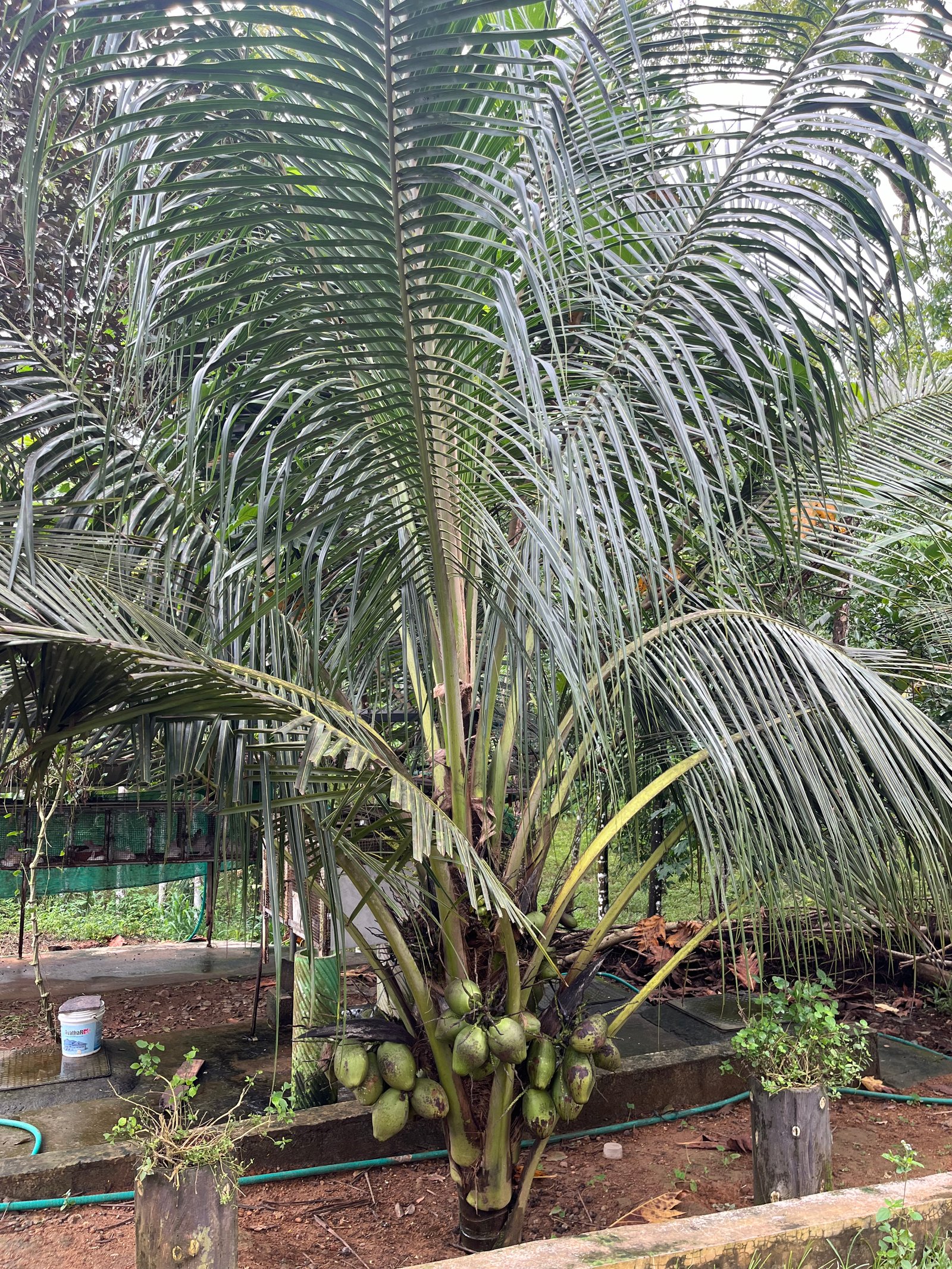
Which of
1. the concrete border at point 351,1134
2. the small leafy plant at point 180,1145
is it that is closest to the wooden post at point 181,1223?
the small leafy plant at point 180,1145

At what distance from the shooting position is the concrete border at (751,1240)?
1969 millimetres

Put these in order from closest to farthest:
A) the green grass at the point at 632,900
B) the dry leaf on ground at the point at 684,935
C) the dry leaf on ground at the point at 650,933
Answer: the dry leaf on ground at the point at 684,935 → the dry leaf on ground at the point at 650,933 → the green grass at the point at 632,900

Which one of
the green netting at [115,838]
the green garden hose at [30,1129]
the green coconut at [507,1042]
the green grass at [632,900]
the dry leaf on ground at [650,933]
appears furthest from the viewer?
the green grass at [632,900]

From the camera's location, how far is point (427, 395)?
1810 mm

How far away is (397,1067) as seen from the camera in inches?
94.2

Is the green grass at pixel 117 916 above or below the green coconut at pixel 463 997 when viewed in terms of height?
below

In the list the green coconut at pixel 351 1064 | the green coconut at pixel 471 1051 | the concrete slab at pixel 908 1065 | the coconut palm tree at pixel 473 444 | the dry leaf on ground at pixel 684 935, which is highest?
the coconut palm tree at pixel 473 444

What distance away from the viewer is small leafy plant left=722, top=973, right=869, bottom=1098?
2.90 m

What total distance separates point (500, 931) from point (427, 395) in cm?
143

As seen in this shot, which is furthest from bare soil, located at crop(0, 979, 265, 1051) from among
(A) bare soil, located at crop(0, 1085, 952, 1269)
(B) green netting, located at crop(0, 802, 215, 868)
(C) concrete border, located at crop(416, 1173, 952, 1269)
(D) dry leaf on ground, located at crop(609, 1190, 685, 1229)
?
(C) concrete border, located at crop(416, 1173, 952, 1269)

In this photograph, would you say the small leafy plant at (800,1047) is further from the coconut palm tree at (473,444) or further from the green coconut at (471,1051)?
the green coconut at (471,1051)

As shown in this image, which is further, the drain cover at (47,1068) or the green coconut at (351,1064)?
the drain cover at (47,1068)

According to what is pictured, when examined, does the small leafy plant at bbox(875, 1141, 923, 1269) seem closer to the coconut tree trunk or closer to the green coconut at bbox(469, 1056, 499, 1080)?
the green coconut at bbox(469, 1056, 499, 1080)

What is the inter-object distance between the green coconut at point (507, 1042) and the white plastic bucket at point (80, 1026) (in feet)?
9.65
